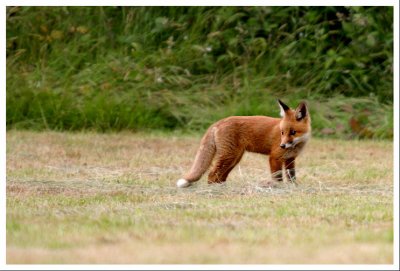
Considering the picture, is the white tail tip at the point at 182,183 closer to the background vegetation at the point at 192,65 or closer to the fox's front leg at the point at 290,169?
the fox's front leg at the point at 290,169

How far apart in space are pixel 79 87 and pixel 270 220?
772cm

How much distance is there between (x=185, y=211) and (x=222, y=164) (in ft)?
5.77

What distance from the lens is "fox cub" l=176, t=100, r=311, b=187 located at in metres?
7.88

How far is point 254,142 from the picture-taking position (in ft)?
26.5

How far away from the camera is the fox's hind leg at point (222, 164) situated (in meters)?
8.02

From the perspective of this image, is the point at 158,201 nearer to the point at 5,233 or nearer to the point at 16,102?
the point at 5,233

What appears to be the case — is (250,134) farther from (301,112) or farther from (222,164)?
(301,112)

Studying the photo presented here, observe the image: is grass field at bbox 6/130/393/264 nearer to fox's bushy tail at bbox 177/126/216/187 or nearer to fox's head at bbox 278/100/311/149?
fox's bushy tail at bbox 177/126/216/187

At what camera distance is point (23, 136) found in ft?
38.3

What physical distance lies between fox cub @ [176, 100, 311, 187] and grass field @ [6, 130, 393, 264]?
21 centimetres

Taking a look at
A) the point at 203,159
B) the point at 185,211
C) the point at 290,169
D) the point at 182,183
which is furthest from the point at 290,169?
the point at 185,211

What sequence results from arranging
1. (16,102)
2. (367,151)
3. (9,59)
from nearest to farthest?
(367,151), (16,102), (9,59)

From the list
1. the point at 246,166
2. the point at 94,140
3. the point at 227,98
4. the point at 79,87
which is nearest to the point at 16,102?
the point at 79,87

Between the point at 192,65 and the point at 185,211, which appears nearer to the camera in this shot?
the point at 185,211
